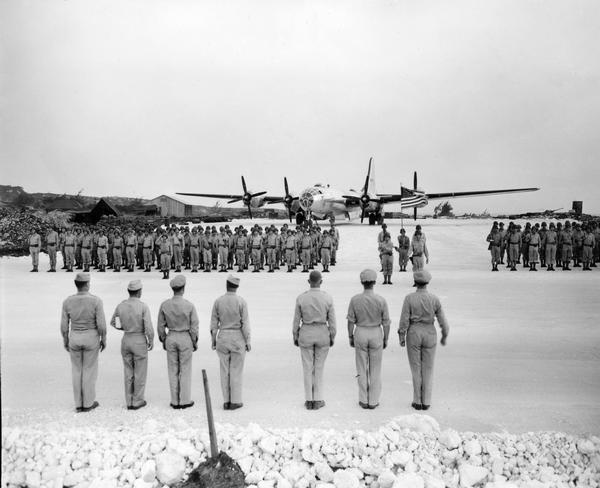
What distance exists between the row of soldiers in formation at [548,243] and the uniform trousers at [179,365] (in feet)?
43.0

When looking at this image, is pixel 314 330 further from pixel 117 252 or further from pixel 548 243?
pixel 548 243

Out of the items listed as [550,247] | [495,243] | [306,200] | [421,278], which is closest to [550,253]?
[550,247]

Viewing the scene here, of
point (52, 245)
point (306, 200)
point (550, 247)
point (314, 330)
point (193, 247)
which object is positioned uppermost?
point (306, 200)

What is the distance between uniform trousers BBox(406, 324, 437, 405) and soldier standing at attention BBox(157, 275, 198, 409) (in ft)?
7.81

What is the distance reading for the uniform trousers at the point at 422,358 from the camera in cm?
525

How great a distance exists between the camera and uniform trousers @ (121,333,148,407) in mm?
5324

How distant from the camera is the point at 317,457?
4340mm

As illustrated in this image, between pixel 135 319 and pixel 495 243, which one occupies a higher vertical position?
pixel 495 243

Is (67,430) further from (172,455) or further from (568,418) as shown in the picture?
(568,418)

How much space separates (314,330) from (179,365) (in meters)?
1.51

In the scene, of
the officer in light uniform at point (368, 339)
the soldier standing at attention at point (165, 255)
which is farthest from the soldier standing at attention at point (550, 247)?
the officer in light uniform at point (368, 339)

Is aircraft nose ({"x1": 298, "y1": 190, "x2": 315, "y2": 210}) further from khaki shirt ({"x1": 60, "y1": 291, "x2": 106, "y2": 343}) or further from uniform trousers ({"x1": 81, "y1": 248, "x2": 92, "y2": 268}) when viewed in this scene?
khaki shirt ({"x1": 60, "y1": 291, "x2": 106, "y2": 343})

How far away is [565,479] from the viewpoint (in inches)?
165

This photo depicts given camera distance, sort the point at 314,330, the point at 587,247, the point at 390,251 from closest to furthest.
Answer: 1. the point at 314,330
2. the point at 390,251
3. the point at 587,247
